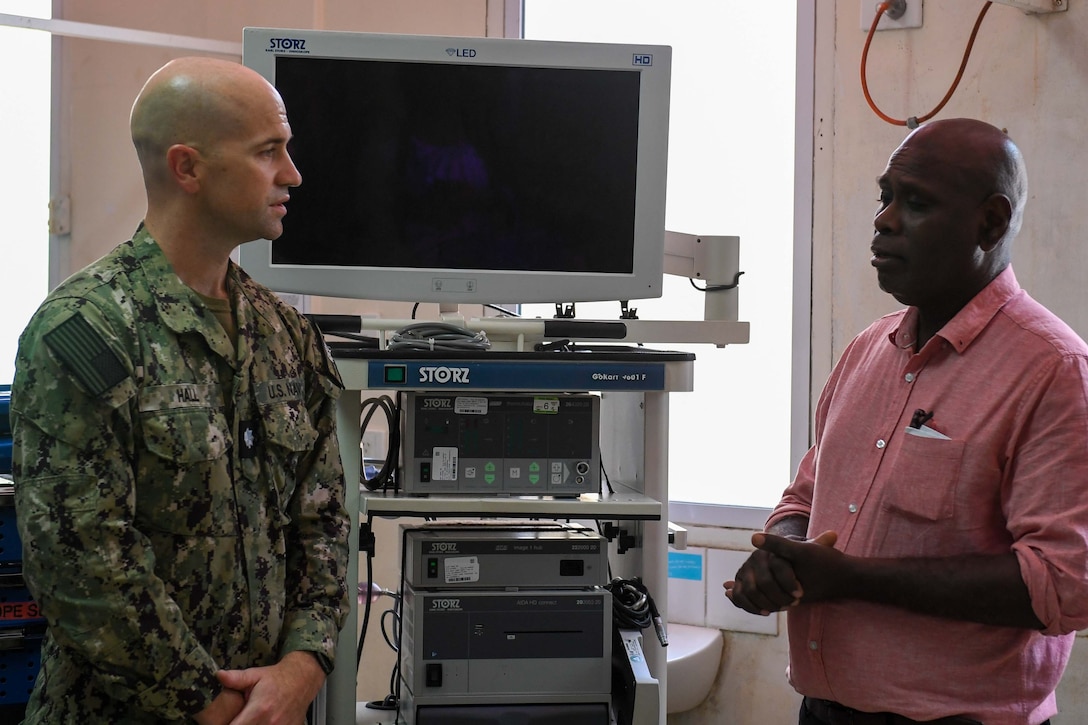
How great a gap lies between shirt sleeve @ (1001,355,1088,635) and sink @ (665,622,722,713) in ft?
5.40

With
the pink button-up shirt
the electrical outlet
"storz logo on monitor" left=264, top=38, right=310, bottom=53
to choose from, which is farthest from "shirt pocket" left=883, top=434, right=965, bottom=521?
→ the electrical outlet

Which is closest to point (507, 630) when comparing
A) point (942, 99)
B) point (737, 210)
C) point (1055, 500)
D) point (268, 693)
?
point (268, 693)

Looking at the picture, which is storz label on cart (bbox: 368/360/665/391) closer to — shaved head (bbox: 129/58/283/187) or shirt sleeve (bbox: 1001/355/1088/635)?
shaved head (bbox: 129/58/283/187)

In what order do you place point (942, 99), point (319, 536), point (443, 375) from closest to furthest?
1. point (319, 536)
2. point (443, 375)
3. point (942, 99)

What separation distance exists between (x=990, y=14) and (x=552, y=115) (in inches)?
50.8

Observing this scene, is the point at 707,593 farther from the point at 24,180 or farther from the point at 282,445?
the point at 24,180

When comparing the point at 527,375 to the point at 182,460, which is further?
the point at 527,375

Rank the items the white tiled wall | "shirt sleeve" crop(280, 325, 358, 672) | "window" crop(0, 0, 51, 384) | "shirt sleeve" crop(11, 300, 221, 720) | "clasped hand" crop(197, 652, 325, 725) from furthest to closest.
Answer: "window" crop(0, 0, 51, 384) < the white tiled wall < "shirt sleeve" crop(280, 325, 358, 672) < "clasped hand" crop(197, 652, 325, 725) < "shirt sleeve" crop(11, 300, 221, 720)

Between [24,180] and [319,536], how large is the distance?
2.24m

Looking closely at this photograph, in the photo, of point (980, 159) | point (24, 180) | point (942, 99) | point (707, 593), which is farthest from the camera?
point (24, 180)

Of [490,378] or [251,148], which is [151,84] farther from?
[490,378]

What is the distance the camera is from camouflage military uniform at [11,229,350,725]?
127 centimetres

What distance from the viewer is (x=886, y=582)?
1.40 meters

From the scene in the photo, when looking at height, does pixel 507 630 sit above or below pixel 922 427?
below
